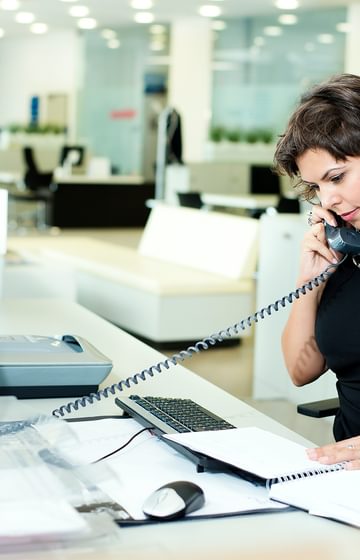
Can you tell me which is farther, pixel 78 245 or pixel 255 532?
pixel 78 245

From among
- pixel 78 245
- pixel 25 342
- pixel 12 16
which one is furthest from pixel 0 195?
pixel 12 16

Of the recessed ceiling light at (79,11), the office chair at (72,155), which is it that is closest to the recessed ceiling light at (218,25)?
the recessed ceiling light at (79,11)

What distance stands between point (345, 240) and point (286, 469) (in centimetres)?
76

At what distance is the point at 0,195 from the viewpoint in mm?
2338

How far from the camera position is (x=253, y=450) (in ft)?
5.62

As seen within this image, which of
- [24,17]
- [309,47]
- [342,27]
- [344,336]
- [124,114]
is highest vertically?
[24,17]

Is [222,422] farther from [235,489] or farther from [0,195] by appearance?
[0,195]

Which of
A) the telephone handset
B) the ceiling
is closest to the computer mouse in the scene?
the telephone handset

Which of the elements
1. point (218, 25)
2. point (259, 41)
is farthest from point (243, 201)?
point (218, 25)

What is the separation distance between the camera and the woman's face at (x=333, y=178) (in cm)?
200

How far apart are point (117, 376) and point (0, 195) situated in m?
0.53

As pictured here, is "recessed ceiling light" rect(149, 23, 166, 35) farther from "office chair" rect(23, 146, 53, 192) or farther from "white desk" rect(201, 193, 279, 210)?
"white desk" rect(201, 193, 279, 210)

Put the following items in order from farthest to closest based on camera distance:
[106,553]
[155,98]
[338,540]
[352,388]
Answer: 1. [155,98]
2. [352,388]
3. [338,540]
4. [106,553]

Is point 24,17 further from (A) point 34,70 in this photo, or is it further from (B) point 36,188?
(A) point 34,70
